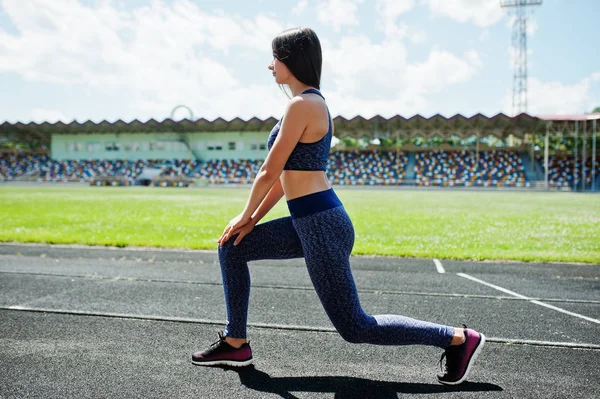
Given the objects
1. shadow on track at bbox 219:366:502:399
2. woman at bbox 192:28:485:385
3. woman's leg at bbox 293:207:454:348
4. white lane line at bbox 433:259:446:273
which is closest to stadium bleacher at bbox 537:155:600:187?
white lane line at bbox 433:259:446:273

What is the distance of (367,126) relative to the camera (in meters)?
57.2

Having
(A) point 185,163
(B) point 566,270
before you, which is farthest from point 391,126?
(B) point 566,270

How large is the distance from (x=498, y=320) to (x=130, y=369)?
3.44 m

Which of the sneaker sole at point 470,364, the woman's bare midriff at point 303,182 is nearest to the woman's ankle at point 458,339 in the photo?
the sneaker sole at point 470,364

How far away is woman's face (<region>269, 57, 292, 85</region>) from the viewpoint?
9.38ft

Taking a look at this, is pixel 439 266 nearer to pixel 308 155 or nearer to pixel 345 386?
pixel 345 386

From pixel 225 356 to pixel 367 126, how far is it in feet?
182

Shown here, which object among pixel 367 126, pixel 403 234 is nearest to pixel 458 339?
pixel 403 234

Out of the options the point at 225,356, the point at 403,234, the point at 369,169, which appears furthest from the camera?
the point at 369,169

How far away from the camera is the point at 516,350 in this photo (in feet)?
12.6

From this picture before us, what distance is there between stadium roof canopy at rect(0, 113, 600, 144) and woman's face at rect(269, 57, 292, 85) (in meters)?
52.1

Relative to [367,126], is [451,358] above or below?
below

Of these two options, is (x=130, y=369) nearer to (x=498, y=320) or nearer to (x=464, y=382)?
(x=464, y=382)

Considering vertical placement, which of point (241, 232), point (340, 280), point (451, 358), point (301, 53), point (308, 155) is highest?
point (301, 53)
